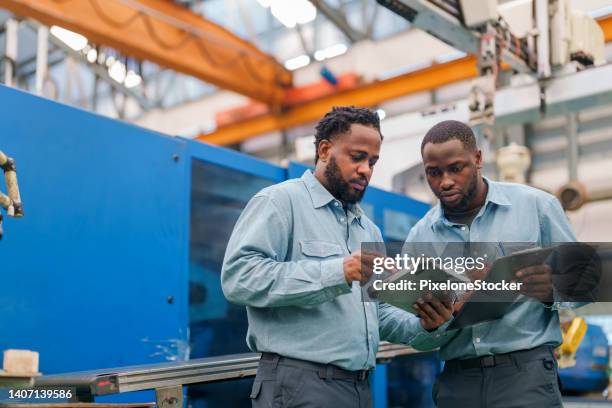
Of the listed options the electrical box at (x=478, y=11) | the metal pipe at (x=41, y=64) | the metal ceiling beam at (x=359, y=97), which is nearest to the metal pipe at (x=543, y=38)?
the electrical box at (x=478, y=11)

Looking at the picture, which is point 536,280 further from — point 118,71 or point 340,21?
point 340,21

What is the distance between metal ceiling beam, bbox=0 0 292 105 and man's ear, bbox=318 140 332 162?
3822 millimetres

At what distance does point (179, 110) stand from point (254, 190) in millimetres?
6830

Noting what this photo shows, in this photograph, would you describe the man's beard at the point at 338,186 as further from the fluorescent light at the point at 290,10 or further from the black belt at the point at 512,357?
the fluorescent light at the point at 290,10

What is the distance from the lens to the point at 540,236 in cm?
175

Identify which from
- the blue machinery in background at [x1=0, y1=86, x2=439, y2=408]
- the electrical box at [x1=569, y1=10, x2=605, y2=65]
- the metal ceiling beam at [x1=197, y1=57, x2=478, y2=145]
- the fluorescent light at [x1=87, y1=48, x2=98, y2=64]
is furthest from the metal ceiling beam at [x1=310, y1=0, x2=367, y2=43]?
the blue machinery in background at [x1=0, y1=86, x2=439, y2=408]

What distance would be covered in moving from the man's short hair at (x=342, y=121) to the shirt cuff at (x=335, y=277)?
402 mm

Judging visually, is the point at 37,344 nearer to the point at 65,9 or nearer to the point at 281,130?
the point at 65,9

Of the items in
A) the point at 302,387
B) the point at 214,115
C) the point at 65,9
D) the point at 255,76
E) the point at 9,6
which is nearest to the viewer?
the point at 302,387

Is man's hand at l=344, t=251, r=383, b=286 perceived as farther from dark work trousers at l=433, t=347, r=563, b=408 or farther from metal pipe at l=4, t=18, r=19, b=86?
metal pipe at l=4, t=18, r=19, b=86

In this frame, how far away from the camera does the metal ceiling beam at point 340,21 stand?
7273mm

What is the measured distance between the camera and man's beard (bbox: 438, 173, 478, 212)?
5.76 feet

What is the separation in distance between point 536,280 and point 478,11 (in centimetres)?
202

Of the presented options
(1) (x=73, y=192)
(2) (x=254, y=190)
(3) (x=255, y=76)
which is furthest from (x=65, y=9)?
(1) (x=73, y=192)
